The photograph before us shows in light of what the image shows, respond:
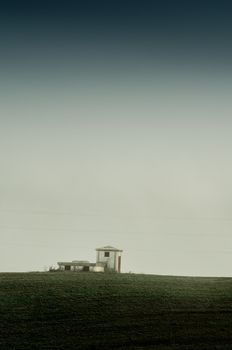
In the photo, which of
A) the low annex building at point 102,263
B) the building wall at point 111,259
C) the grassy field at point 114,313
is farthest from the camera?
the building wall at point 111,259

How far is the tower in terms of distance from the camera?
7631cm

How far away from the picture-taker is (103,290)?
50.9 metres

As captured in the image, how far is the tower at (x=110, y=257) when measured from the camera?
7631 cm

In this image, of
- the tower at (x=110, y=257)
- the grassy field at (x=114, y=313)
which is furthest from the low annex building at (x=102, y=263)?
the grassy field at (x=114, y=313)

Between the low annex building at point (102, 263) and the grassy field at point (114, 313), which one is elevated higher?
the low annex building at point (102, 263)

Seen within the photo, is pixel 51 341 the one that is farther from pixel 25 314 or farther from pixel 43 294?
pixel 43 294

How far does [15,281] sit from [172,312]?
2010 cm

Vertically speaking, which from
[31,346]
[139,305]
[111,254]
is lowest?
[31,346]

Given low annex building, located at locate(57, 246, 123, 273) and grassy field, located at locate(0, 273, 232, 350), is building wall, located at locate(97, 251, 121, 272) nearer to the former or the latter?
low annex building, located at locate(57, 246, 123, 273)

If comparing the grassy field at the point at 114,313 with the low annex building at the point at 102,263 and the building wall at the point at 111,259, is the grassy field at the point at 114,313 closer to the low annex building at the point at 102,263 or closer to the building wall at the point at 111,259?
the low annex building at the point at 102,263

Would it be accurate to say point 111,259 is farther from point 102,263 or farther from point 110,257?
point 102,263

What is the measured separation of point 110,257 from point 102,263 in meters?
1.35

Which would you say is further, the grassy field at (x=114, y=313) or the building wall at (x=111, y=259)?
the building wall at (x=111, y=259)

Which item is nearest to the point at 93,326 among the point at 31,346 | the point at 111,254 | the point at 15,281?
the point at 31,346
